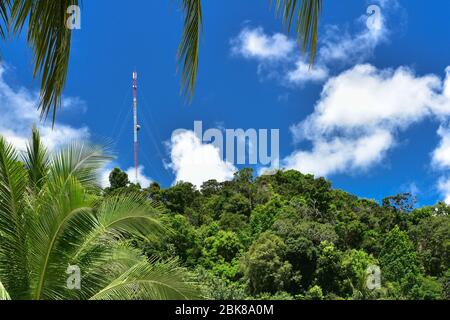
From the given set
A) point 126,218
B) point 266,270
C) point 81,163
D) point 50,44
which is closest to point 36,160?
point 81,163

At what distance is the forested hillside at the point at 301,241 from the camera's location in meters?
30.1

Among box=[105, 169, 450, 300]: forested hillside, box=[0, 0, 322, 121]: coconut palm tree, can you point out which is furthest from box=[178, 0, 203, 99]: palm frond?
box=[105, 169, 450, 300]: forested hillside

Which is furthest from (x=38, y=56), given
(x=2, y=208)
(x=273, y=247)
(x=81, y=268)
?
(x=273, y=247)

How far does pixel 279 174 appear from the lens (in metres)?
44.8

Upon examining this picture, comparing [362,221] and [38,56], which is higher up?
[362,221]

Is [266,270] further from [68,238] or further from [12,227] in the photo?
[68,238]

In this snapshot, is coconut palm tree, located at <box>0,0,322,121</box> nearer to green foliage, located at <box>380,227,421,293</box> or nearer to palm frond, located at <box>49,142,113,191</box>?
palm frond, located at <box>49,142,113,191</box>

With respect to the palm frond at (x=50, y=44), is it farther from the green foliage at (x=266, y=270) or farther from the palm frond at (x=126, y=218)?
the green foliage at (x=266, y=270)

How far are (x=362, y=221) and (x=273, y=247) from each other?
9.62 meters

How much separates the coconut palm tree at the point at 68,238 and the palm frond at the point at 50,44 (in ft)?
6.57

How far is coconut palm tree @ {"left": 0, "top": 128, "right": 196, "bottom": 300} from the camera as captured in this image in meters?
4.92
